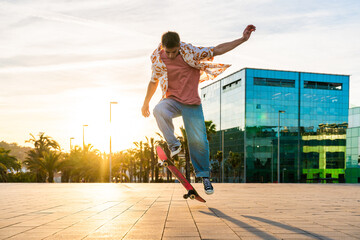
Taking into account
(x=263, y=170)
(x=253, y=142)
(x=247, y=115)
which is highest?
(x=247, y=115)

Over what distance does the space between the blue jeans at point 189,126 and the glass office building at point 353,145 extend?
56414 millimetres

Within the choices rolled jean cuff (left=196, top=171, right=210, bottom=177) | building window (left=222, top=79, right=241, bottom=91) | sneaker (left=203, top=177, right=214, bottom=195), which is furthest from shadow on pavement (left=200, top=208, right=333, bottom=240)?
building window (left=222, top=79, right=241, bottom=91)

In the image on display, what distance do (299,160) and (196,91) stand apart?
69765 millimetres

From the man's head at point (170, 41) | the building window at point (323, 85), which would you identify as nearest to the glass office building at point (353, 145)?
the building window at point (323, 85)

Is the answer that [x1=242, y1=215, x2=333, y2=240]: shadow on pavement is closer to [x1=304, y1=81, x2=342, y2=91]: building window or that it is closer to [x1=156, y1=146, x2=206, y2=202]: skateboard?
[x1=156, y1=146, x2=206, y2=202]: skateboard

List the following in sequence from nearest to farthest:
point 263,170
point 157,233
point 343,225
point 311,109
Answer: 1. point 157,233
2. point 343,225
3. point 263,170
4. point 311,109

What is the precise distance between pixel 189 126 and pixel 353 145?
58072 mm

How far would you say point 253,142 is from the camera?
Result: 69.7 metres

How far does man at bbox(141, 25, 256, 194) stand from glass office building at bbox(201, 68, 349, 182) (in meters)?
65.0

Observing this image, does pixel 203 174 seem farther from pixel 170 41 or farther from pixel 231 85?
pixel 231 85

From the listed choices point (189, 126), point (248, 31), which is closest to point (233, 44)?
point (248, 31)

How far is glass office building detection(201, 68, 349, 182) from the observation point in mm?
70000

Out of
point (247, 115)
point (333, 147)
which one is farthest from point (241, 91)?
point (333, 147)

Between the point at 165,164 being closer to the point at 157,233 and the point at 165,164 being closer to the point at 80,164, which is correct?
the point at 157,233
